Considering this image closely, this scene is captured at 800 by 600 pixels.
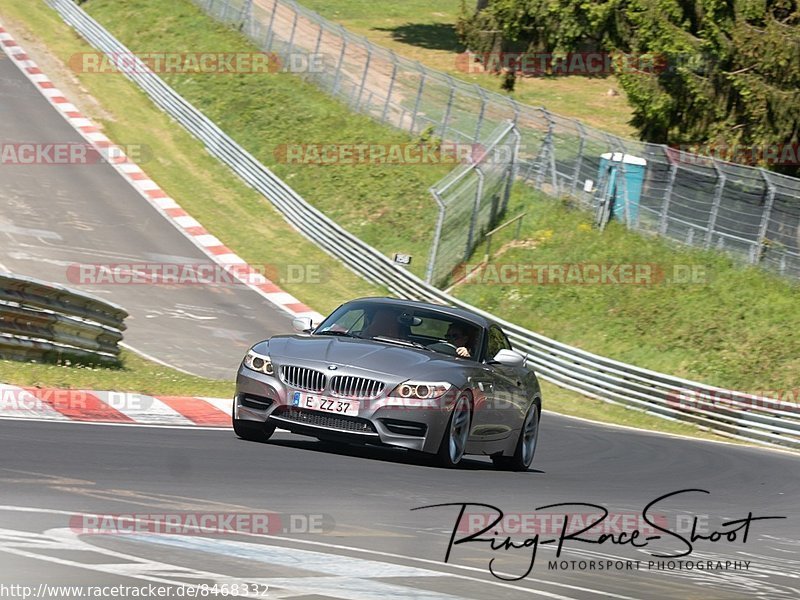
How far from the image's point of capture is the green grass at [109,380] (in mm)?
13516

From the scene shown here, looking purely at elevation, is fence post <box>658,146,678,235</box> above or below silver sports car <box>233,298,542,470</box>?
below

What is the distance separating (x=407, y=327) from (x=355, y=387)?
57.5 inches

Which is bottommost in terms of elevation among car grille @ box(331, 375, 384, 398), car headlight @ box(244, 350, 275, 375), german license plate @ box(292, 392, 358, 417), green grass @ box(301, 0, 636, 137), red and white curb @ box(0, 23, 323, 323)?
red and white curb @ box(0, 23, 323, 323)

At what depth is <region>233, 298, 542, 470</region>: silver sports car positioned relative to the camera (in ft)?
34.8

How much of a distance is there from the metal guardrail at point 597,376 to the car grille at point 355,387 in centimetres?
1357

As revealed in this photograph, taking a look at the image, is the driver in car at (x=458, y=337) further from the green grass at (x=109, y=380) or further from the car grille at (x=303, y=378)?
the green grass at (x=109, y=380)

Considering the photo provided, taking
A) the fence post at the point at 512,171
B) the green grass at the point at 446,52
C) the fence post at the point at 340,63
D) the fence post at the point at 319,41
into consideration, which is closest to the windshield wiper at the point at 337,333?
the fence post at the point at 512,171

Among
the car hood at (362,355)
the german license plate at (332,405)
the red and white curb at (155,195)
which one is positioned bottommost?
the red and white curb at (155,195)

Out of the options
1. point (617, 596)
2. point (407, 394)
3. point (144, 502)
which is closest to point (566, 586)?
point (617, 596)

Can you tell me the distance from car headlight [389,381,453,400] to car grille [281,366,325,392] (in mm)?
565

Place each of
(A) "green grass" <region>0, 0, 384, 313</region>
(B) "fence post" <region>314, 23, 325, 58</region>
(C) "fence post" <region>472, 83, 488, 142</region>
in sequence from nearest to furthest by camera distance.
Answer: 1. (A) "green grass" <region>0, 0, 384, 313</region>
2. (C) "fence post" <region>472, 83, 488, 142</region>
3. (B) "fence post" <region>314, 23, 325, 58</region>

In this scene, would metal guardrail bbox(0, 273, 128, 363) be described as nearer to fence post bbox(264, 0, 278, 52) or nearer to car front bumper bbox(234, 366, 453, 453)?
car front bumper bbox(234, 366, 453, 453)

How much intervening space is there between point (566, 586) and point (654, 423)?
58.1ft

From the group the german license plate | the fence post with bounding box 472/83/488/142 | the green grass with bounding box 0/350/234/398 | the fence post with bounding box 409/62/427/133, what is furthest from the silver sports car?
the fence post with bounding box 409/62/427/133
